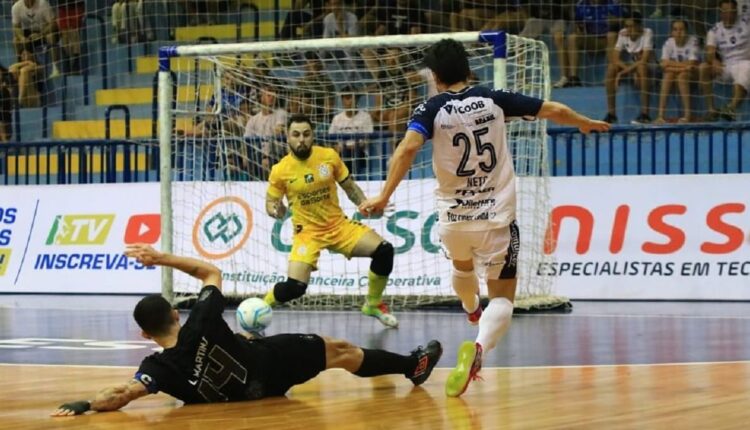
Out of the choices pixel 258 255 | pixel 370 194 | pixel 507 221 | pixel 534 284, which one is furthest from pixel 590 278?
pixel 507 221

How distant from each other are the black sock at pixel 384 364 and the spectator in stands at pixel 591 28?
12588 millimetres

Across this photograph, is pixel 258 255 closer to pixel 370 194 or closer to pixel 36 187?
pixel 370 194

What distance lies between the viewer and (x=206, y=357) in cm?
801

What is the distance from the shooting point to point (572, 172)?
62.4 ft

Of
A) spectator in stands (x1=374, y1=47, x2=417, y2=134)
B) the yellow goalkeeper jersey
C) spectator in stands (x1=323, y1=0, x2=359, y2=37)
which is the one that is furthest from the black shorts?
spectator in stands (x1=323, y1=0, x2=359, y2=37)

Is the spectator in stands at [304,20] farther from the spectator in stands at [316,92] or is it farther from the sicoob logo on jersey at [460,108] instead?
the sicoob logo on jersey at [460,108]

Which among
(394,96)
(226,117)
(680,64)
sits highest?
(680,64)

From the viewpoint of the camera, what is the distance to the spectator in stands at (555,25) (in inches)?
829

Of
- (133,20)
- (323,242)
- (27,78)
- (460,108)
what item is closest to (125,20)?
(133,20)

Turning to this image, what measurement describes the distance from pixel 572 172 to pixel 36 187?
8019 mm

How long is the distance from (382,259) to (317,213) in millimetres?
903

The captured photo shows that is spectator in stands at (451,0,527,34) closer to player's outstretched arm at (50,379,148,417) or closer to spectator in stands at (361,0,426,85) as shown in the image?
spectator in stands at (361,0,426,85)

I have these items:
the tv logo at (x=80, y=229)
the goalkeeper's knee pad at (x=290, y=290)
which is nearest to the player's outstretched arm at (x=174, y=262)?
the goalkeeper's knee pad at (x=290, y=290)

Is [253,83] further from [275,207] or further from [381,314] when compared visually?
[381,314]
